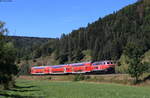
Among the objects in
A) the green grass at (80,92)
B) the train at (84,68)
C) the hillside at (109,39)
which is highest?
the hillside at (109,39)

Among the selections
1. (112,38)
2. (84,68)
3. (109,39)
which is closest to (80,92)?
(84,68)

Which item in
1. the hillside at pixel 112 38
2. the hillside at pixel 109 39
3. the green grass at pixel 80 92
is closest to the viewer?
the green grass at pixel 80 92

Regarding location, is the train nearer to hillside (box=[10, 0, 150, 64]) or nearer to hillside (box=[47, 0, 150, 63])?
hillside (box=[10, 0, 150, 64])

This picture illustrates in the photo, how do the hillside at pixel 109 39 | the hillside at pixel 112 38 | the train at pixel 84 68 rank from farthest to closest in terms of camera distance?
the hillside at pixel 109 39, the hillside at pixel 112 38, the train at pixel 84 68

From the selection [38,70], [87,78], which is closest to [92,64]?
[87,78]

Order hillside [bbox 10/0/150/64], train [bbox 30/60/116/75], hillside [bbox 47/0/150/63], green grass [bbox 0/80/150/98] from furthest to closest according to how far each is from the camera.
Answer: hillside [bbox 10/0/150/64] < hillside [bbox 47/0/150/63] < train [bbox 30/60/116/75] < green grass [bbox 0/80/150/98]

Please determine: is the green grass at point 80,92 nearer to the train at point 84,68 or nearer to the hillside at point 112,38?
the train at point 84,68

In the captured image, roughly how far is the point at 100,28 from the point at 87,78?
117342 mm

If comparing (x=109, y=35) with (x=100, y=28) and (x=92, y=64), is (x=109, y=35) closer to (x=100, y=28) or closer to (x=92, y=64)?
(x=100, y=28)

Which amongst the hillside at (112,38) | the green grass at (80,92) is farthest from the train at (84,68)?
the hillside at (112,38)

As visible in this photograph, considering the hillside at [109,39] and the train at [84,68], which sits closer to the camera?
the train at [84,68]

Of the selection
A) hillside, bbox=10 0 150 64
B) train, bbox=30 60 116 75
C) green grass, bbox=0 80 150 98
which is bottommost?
green grass, bbox=0 80 150 98

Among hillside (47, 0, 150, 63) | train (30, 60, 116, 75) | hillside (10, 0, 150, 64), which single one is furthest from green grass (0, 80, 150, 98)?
hillside (10, 0, 150, 64)

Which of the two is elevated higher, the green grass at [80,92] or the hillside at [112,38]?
the hillside at [112,38]
